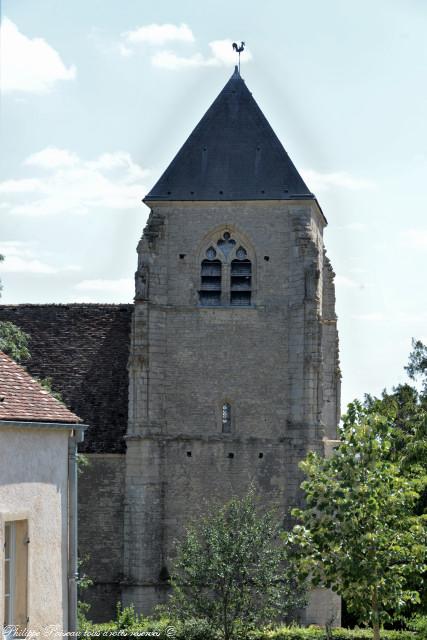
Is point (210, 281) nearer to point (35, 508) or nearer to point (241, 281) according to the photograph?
point (241, 281)

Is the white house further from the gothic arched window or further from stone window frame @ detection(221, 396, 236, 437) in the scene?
the gothic arched window

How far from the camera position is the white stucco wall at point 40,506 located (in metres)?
15.1

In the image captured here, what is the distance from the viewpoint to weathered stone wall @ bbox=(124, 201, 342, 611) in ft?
107

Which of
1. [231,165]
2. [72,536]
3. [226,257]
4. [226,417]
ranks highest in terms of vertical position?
[231,165]

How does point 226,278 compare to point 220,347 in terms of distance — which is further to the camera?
point 226,278

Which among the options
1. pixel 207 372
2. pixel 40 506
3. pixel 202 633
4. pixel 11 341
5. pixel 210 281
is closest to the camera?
pixel 40 506

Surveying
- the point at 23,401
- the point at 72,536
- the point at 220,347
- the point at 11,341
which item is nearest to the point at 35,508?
the point at 72,536

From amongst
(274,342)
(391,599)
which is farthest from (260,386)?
(391,599)

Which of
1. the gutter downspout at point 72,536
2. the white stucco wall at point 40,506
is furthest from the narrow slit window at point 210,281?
the white stucco wall at point 40,506

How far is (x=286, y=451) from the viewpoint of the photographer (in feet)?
108

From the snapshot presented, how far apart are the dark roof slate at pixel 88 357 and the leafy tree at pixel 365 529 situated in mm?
12216

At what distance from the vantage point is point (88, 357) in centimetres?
3519

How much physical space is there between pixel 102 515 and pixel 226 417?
14.0ft

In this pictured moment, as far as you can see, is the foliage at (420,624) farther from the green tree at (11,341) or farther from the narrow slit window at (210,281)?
the narrow slit window at (210,281)
